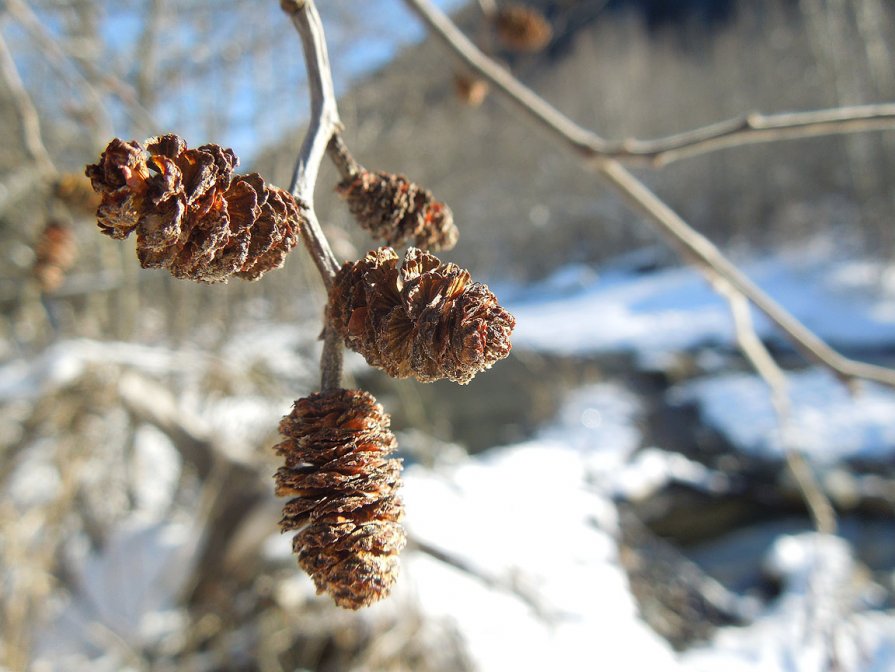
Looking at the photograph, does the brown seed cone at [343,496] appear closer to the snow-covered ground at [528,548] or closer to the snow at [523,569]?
the snow-covered ground at [528,548]

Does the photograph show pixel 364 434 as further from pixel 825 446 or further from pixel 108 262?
pixel 825 446

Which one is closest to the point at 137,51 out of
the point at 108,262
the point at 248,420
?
the point at 108,262

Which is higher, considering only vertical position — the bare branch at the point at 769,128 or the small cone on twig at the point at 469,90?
the small cone on twig at the point at 469,90

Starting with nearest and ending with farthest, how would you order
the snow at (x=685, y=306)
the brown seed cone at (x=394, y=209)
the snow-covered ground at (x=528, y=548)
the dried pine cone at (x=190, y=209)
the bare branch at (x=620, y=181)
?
the dried pine cone at (x=190, y=209)
the brown seed cone at (x=394, y=209)
the bare branch at (x=620, y=181)
the snow-covered ground at (x=528, y=548)
the snow at (x=685, y=306)

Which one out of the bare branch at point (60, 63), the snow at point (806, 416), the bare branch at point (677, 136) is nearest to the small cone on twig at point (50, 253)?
the bare branch at point (60, 63)

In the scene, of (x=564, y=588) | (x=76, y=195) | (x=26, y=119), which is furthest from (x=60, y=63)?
(x=564, y=588)

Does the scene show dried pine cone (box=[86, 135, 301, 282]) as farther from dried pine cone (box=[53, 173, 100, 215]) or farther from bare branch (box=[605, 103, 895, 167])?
dried pine cone (box=[53, 173, 100, 215])
